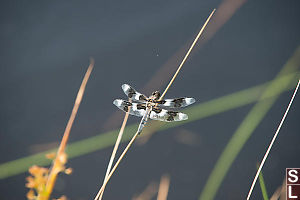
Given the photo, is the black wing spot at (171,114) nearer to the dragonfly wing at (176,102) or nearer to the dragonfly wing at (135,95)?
the dragonfly wing at (176,102)

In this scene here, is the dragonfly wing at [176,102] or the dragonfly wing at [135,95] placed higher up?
the dragonfly wing at [135,95]

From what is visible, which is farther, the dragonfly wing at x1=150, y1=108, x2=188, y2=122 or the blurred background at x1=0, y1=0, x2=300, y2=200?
the blurred background at x1=0, y1=0, x2=300, y2=200

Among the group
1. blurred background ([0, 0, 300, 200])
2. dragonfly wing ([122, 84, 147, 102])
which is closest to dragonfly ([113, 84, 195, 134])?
dragonfly wing ([122, 84, 147, 102])

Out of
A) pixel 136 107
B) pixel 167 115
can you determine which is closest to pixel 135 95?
pixel 136 107

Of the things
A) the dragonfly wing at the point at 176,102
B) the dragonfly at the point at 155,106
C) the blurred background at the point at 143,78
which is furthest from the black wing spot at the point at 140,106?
the blurred background at the point at 143,78

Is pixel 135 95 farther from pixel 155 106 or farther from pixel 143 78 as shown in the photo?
pixel 143 78

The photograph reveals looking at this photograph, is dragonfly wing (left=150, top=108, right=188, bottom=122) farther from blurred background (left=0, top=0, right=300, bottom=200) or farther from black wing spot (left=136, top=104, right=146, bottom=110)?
blurred background (left=0, top=0, right=300, bottom=200)
